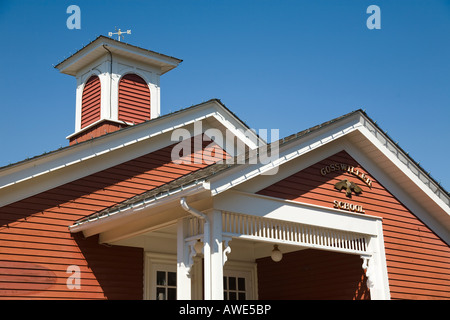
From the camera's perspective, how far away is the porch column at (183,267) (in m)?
9.68

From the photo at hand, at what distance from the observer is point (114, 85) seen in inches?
638

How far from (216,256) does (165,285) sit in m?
3.68

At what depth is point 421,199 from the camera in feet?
45.6

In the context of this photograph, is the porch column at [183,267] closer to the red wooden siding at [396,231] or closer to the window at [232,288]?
the red wooden siding at [396,231]

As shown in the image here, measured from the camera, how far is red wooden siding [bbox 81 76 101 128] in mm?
16328

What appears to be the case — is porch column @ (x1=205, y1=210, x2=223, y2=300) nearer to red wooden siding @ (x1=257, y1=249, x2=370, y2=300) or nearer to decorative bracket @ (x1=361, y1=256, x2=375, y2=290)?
decorative bracket @ (x1=361, y1=256, x2=375, y2=290)

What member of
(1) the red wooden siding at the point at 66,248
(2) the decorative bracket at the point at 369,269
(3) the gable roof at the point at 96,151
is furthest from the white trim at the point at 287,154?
(1) the red wooden siding at the point at 66,248

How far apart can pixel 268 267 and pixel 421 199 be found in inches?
159

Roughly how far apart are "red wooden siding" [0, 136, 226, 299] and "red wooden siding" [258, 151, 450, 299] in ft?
12.3

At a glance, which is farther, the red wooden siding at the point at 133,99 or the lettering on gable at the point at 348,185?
the red wooden siding at the point at 133,99

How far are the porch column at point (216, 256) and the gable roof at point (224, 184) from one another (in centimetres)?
48

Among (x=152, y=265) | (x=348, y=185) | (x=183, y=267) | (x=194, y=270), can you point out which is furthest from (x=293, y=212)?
(x=152, y=265)

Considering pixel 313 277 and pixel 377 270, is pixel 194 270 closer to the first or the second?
pixel 313 277
